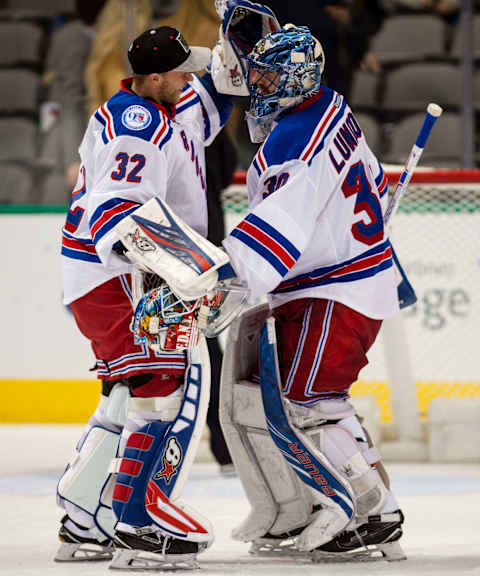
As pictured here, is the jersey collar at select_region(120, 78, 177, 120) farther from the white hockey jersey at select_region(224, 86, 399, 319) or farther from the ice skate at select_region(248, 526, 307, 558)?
the ice skate at select_region(248, 526, 307, 558)

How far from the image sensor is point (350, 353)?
Result: 2.46m

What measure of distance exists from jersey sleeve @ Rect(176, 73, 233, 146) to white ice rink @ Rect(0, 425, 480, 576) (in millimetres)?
956

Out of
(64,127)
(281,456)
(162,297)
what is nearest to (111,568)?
(281,456)

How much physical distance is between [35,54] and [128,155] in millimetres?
3557

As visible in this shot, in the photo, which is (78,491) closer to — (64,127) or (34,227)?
(34,227)

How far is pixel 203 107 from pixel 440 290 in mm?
2429

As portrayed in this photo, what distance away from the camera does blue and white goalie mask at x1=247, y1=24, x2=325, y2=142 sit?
2400 mm

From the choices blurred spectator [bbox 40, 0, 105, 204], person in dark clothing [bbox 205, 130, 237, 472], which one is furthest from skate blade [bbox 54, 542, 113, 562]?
blurred spectator [bbox 40, 0, 105, 204]

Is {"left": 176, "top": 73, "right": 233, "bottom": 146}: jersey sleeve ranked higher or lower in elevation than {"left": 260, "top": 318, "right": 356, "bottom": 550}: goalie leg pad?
higher

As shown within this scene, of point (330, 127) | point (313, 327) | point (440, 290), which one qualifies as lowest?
point (440, 290)

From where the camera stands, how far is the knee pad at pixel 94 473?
102 inches

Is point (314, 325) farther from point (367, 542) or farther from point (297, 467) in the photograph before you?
point (367, 542)

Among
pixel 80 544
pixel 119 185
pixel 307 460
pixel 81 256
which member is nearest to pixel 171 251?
pixel 119 185

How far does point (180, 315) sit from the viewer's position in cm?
219
